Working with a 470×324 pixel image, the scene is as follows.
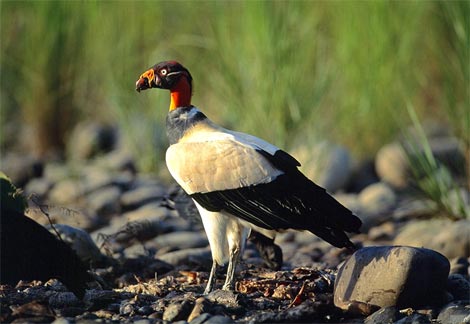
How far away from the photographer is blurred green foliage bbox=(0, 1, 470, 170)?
8.37 m

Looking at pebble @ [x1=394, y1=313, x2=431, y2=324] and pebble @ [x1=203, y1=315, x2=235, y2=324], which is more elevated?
pebble @ [x1=203, y1=315, x2=235, y2=324]

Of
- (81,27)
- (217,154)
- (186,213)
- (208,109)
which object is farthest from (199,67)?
(217,154)

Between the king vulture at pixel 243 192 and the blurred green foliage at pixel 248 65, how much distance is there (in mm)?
2944

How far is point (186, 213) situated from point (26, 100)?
5.13 metres

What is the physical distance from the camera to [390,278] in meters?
5.05

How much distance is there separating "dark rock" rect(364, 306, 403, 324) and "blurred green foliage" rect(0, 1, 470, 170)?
3.35m

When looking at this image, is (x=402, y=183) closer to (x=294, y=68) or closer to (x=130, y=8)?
(x=294, y=68)

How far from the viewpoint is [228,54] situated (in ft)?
28.6

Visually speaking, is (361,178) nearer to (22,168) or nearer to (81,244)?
(22,168)

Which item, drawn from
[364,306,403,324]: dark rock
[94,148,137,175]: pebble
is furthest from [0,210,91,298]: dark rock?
[94,148,137,175]: pebble

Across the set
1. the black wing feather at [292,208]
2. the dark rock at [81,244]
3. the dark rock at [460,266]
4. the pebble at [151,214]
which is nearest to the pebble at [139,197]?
the pebble at [151,214]

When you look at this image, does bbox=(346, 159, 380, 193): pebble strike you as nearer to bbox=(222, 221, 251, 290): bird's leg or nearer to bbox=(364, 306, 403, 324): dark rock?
bbox=(222, 221, 251, 290): bird's leg

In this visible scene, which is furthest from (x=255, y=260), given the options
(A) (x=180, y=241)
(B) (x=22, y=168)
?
(B) (x=22, y=168)

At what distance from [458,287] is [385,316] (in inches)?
28.3
